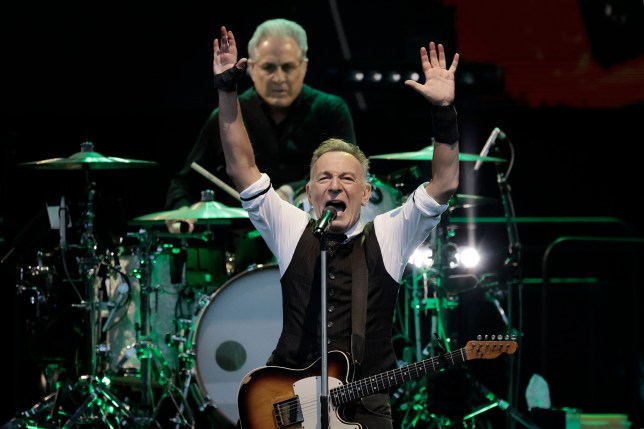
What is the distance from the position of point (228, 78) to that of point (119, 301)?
299 cm

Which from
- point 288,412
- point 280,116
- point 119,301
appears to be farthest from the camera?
point 280,116

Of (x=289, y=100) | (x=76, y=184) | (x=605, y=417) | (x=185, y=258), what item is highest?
(x=289, y=100)

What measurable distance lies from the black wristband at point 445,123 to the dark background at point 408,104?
3783 mm

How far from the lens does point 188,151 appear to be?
8.65 m

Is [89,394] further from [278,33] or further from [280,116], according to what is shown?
[278,33]

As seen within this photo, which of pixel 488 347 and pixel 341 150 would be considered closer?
pixel 488 347

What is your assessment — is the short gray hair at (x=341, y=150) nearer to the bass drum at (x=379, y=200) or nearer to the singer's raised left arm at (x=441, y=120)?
the singer's raised left arm at (x=441, y=120)

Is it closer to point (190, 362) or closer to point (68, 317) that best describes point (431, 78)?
point (190, 362)

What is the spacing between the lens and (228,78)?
453cm

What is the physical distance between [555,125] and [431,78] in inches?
179

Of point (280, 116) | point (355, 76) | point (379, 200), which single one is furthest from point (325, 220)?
point (355, 76)

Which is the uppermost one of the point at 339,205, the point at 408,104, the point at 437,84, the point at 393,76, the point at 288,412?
the point at 393,76

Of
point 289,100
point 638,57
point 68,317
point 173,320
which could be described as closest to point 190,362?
point 173,320

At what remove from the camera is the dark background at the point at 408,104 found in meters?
8.30
